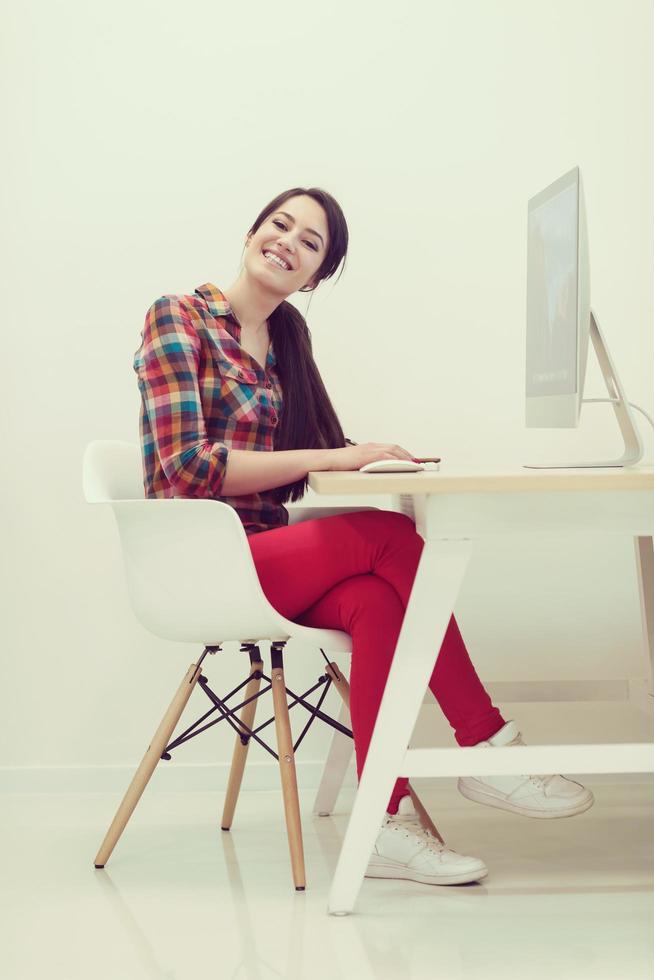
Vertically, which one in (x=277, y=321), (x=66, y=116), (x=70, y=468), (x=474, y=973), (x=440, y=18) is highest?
(x=440, y=18)

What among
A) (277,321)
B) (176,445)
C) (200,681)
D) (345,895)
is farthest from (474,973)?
(277,321)

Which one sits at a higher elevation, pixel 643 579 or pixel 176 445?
pixel 176 445

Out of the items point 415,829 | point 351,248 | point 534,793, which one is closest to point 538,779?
point 534,793

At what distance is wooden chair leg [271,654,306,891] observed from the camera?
6.17 feet

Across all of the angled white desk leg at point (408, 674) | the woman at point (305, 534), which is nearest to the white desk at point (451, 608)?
the angled white desk leg at point (408, 674)

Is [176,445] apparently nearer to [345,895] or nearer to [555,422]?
[555,422]

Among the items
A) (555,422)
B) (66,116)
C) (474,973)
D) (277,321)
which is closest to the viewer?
(474,973)

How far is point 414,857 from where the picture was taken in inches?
73.6

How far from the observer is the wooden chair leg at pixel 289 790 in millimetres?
1882

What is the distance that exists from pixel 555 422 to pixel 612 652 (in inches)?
38.6

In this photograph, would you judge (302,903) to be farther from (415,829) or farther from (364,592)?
(364,592)

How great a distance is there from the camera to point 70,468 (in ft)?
8.66

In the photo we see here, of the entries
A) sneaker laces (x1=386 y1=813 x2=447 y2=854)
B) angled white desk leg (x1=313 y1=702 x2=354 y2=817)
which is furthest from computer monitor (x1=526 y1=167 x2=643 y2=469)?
angled white desk leg (x1=313 y1=702 x2=354 y2=817)

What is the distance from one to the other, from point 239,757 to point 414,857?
0.48 meters
